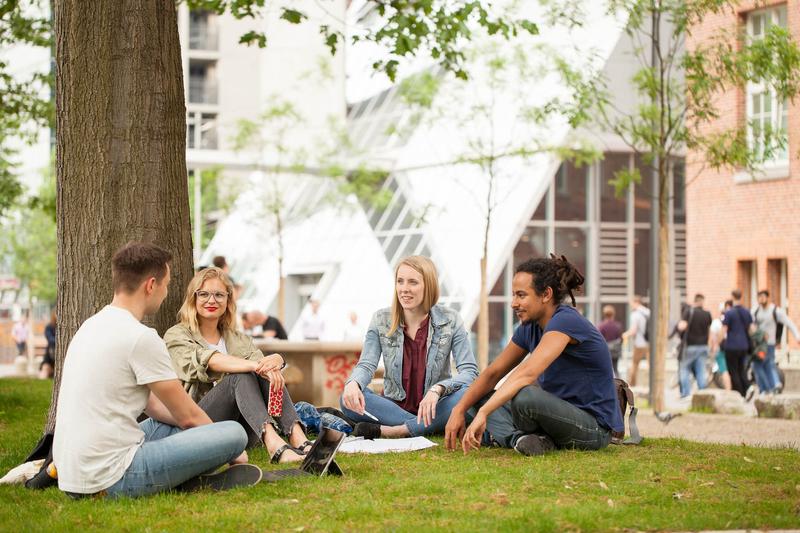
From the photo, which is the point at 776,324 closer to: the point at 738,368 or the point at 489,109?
the point at 738,368

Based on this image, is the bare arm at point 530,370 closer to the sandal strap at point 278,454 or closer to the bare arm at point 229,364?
the sandal strap at point 278,454

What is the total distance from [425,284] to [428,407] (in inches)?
44.8

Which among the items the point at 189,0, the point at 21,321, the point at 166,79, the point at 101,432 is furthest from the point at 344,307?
the point at 101,432

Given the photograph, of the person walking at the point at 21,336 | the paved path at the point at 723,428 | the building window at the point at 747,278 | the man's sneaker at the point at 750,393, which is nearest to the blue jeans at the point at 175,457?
the paved path at the point at 723,428

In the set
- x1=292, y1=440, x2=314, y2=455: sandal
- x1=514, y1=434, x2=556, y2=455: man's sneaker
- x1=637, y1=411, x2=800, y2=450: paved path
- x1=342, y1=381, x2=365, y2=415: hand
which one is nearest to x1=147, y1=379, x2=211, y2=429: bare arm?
x1=292, y1=440, x2=314, y2=455: sandal

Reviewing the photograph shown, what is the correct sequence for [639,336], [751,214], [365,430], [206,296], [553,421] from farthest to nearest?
1. [751,214]
2. [639,336]
3. [365,430]
4. [206,296]
5. [553,421]

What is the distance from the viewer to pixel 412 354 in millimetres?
9133

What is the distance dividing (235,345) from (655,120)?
32.6ft

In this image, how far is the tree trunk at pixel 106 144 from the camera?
8.54 m

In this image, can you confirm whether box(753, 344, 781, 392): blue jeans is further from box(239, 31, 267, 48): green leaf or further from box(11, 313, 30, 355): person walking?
box(11, 313, 30, 355): person walking

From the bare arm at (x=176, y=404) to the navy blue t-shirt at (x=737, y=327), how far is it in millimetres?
14479

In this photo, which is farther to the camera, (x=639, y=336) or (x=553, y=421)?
(x=639, y=336)

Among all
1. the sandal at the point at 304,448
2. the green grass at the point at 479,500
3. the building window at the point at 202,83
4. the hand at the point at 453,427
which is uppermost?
the building window at the point at 202,83

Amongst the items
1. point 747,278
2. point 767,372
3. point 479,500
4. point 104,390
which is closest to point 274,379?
point 104,390
